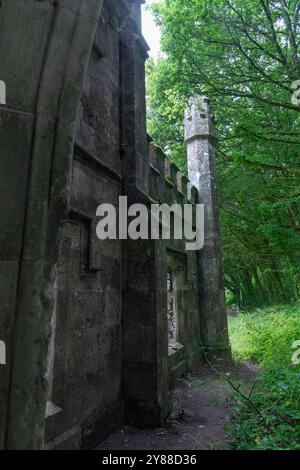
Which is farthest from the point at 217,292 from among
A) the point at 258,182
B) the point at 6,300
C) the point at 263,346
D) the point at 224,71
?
the point at 6,300

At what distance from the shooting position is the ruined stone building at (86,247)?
135cm

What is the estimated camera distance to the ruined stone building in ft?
4.43

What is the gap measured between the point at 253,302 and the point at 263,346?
12.5 m

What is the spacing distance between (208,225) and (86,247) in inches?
216

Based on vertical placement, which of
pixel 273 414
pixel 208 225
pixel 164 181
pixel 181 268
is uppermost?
pixel 164 181

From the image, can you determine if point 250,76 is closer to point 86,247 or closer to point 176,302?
point 86,247

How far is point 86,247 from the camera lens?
12.2 feet

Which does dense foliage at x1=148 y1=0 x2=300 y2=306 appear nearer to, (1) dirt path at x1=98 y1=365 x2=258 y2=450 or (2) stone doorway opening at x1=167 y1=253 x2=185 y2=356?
(2) stone doorway opening at x1=167 y1=253 x2=185 y2=356

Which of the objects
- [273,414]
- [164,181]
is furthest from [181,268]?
[273,414]

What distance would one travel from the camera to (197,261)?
851 cm

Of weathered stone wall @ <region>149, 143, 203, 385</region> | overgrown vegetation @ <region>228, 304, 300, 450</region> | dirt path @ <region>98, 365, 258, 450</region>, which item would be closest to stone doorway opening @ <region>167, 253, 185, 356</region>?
weathered stone wall @ <region>149, 143, 203, 385</region>

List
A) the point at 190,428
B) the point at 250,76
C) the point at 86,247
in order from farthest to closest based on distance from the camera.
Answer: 1. the point at 250,76
2. the point at 190,428
3. the point at 86,247
